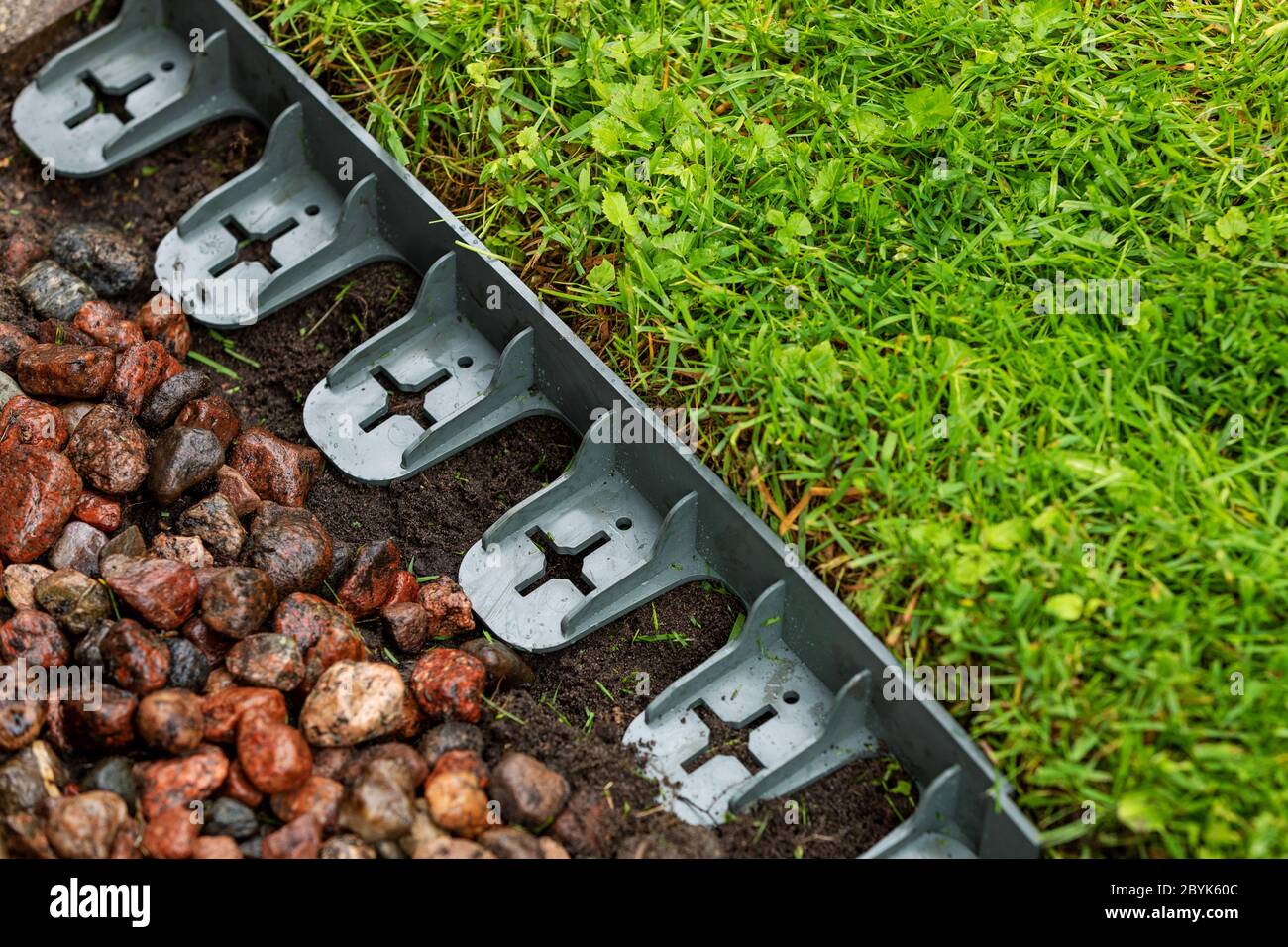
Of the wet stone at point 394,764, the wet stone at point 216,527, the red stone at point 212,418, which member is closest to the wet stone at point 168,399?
the red stone at point 212,418

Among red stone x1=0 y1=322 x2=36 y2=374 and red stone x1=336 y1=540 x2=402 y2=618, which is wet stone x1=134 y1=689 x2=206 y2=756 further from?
red stone x1=0 y1=322 x2=36 y2=374

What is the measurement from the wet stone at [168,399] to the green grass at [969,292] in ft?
2.11

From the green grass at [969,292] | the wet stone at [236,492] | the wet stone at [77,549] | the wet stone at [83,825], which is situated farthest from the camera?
the wet stone at [236,492]

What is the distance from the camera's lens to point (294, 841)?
2.04 metres

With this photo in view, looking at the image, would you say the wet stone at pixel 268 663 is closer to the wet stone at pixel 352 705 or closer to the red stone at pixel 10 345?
the wet stone at pixel 352 705

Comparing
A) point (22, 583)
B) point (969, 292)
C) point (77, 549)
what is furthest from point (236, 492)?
point (969, 292)

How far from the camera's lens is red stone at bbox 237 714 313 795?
211cm

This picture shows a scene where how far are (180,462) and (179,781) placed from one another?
0.66 m

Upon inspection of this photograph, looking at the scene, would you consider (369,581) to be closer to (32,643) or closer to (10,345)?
(32,643)

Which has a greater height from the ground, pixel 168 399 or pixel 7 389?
pixel 7 389

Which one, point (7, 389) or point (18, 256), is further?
point (18, 256)

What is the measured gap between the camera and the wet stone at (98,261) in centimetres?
293

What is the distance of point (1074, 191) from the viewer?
257cm
